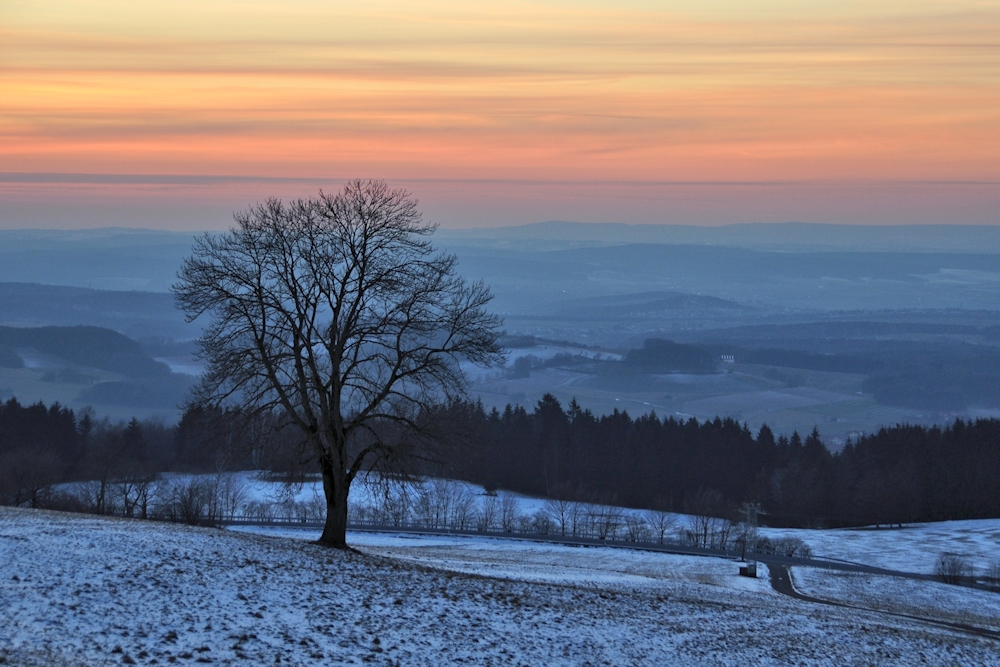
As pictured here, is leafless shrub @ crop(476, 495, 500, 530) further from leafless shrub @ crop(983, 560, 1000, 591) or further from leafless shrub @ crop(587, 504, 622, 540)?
leafless shrub @ crop(983, 560, 1000, 591)

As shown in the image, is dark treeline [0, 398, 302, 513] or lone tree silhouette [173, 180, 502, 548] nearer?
lone tree silhouette [173, 180, 502, 548]

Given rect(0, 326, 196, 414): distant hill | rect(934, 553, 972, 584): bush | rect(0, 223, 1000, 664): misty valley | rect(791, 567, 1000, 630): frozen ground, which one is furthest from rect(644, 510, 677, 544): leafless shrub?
rect(0, 326, 196, 414): distant hill

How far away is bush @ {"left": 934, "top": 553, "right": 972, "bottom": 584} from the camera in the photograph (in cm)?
5094

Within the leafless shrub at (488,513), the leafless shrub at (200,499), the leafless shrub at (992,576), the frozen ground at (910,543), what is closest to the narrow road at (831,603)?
the leafless shrub at (992,576)

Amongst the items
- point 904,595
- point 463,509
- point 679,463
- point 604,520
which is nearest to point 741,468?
point 679,463

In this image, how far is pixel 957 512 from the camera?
85188 millimetres

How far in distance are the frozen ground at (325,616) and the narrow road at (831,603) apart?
4353 mm

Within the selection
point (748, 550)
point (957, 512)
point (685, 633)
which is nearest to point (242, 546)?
point (685, 633)

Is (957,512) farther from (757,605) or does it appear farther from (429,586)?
(429,586)

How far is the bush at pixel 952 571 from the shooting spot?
50.9 metres

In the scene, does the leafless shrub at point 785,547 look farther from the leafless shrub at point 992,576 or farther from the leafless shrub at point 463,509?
the leafless shrub at point 463,509

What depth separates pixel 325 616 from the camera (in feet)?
58.0

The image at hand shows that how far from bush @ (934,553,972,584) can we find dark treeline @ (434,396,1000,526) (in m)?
27.8

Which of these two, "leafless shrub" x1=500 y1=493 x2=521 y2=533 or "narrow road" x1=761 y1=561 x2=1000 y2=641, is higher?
"leafless shrub" x1=500 y1=493 x2=521 y2=533
